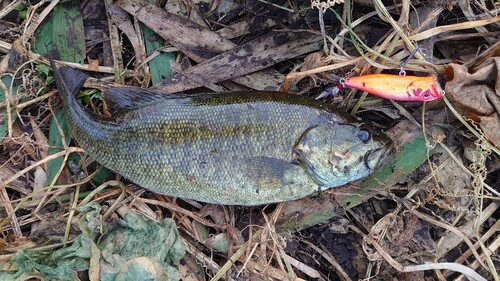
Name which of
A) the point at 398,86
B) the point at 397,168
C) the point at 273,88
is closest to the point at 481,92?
the point at 398,86

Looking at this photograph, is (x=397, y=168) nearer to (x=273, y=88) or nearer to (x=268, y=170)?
(x=268, y=170)

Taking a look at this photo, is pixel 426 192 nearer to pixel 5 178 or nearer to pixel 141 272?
pixel 141 272

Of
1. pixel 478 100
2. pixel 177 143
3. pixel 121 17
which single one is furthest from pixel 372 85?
pixel 121 17

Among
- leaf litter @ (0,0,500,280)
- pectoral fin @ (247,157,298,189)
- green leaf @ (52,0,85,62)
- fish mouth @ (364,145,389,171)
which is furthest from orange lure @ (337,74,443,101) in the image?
green leaf @ (52,0,85,62)

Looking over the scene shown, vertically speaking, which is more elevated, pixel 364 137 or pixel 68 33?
pixel 68 33

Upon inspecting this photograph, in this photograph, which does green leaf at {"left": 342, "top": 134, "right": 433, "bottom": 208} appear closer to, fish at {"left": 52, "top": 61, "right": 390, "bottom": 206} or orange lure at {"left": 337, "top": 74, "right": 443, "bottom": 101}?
fish at {"left": 52, "top": 61, "right": 390, "bottom": 206}

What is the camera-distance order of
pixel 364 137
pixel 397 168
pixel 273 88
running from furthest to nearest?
1. pixel 273 88
2. pixel 397 168
3. pixel 364 137

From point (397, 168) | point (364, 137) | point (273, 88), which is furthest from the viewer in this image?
point (273, 88)
